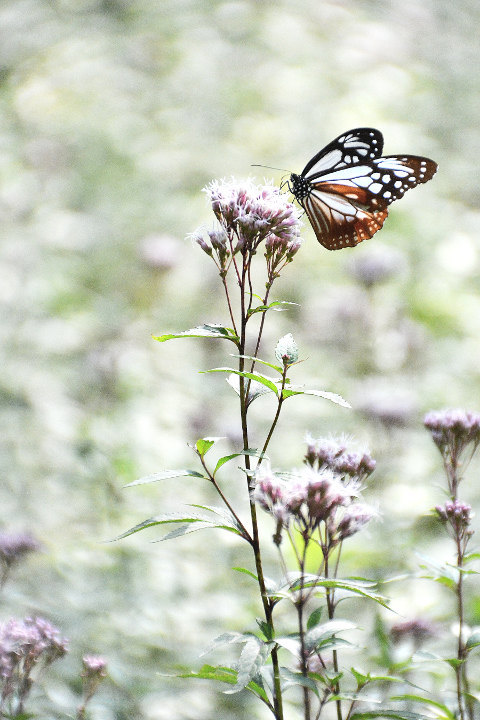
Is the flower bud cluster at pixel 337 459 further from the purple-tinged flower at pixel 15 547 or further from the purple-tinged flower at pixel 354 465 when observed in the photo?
the purple-tinged flower at pixel 15 547

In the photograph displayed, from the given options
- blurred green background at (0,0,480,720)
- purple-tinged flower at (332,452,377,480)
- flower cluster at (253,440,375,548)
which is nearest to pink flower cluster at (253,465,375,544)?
flower cluster at (253,440,375,548)

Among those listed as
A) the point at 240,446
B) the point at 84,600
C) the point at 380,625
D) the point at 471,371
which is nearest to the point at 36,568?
the point at 84,600

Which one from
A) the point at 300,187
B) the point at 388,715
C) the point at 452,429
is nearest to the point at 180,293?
the point at 300,187

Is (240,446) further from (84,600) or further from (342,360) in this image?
(342,360)

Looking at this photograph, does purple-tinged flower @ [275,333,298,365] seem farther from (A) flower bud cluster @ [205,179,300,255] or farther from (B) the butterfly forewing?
(B) the butterfly forewing

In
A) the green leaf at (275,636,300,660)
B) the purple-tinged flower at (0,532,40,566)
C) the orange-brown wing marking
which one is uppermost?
the orange-brown wing marking

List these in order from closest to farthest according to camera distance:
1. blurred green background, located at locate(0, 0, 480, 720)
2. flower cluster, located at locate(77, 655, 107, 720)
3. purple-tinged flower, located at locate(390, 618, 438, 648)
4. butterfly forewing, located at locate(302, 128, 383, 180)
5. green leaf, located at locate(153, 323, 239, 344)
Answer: green leaf, located at locate(153, 323, 239, 344), flower cluster, located at locate(77, 655, 107, 720), butterfly forewing, located at locate(302, 128, 383, 180), purple-tinged flower, located at locate(390, 618, 438, 648), blurred green background, located at locate(0, 0, 480, 720)

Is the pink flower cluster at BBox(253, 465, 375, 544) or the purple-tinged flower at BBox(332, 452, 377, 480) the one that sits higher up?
the purple-tinged flower at BBox(332, 452, 377, 480)

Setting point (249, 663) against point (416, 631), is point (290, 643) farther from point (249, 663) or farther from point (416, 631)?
point (416, 631)
